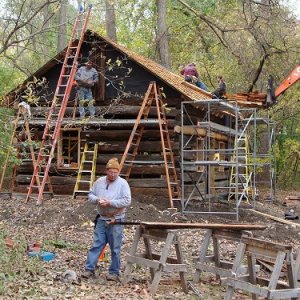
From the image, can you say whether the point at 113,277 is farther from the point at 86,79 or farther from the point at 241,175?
the point at 241,175

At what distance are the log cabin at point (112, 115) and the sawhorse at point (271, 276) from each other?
9276 mm

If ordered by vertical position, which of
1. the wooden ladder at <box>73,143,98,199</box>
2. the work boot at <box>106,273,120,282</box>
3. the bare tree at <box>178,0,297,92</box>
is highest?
the bare tree at <box>178,0,297,92</box>

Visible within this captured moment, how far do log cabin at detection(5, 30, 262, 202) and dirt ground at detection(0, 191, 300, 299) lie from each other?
38.8 inches

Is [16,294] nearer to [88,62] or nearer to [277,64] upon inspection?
[88,62]

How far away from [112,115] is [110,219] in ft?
31.5

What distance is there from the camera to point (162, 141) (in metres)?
16.7

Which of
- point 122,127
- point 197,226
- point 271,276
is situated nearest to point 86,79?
point 122,127

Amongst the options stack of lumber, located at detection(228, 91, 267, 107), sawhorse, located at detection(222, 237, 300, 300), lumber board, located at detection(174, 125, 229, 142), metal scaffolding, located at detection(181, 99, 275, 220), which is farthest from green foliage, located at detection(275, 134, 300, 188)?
sawhorse, located at detection(222, 237, 300, 300)

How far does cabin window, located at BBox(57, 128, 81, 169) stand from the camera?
18870mm

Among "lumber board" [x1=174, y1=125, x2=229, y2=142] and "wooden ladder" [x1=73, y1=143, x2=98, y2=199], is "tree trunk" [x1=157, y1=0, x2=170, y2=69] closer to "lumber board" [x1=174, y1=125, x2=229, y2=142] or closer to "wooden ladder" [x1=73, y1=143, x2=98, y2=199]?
"lumber board" [x1=174, y1=125, x2=229, y2=142]

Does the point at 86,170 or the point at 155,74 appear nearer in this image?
the point at 155,74

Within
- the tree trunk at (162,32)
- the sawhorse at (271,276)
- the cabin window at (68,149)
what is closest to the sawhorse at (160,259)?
the sawhorse at (271,276)

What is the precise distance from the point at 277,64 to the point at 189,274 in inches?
666

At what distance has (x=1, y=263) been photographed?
8586 millimetres
